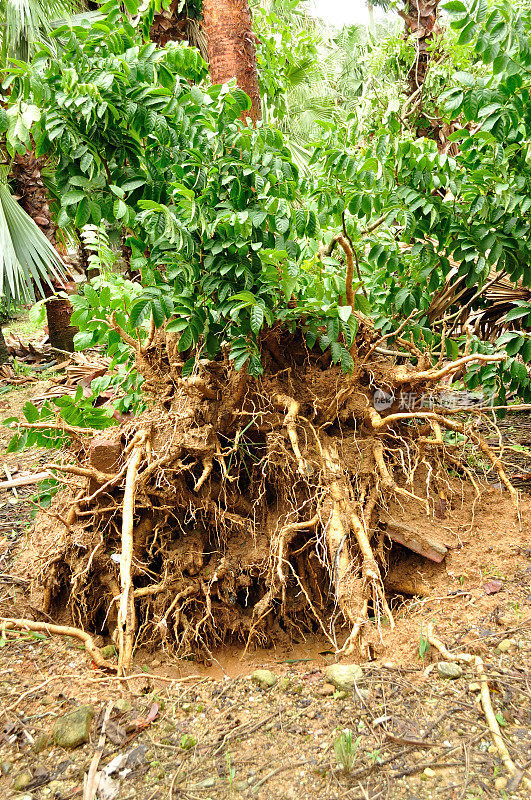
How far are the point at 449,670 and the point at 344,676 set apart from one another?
0.34m

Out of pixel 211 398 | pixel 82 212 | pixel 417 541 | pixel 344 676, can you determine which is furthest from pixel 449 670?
pixel 82 212

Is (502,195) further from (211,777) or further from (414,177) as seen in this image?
(211,777)

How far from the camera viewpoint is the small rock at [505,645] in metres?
1.76

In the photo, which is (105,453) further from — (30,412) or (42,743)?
(42,743)

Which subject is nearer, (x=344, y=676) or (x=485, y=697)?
(x=485, y=697)

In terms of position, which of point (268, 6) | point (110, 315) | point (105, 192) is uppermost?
point (268, 6)

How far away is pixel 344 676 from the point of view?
180cm

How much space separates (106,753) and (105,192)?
6.73 ft

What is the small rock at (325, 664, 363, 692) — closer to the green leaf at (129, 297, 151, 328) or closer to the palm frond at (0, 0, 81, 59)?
the green leaf at (129, 297, 151, 328)

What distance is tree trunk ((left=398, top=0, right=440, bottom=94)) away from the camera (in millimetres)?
5781

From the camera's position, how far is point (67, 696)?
1814 mm

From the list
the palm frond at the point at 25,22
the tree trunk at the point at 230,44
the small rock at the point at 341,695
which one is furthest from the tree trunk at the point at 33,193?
the small rock at the point at 341,695

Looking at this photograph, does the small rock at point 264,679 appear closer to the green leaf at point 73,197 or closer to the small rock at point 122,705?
the small rock at point 122,705

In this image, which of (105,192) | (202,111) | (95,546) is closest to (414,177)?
(202,111)
